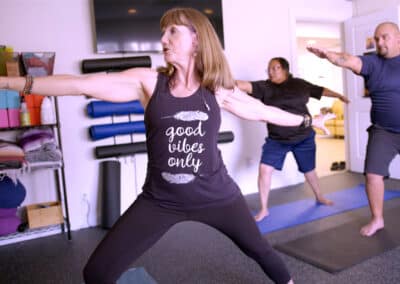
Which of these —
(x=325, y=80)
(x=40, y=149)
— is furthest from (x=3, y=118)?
(x=325, y=80)

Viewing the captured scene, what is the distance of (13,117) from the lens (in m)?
3.25

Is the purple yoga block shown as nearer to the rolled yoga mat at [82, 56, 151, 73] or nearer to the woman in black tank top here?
the rolled yoga mat at [82, 56, 151, 73]

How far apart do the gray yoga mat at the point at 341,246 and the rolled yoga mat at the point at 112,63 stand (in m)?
2.09

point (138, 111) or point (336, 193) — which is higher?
point (138, 111)

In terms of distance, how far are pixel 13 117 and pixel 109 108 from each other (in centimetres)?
84

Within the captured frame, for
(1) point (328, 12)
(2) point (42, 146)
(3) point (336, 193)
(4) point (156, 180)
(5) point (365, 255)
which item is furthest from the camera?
(1) point (328, 12)

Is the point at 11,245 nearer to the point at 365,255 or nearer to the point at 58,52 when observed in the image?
the point at 58,52

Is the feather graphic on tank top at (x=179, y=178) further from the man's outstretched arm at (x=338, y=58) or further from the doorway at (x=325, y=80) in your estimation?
A: the doorway at (x=325, y=80)

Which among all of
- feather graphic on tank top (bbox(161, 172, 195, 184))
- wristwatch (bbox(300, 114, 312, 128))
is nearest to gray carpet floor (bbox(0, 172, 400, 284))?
wristwatch (bbox(300, 114, 312, 128))

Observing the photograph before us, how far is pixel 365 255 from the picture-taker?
8.71 ft

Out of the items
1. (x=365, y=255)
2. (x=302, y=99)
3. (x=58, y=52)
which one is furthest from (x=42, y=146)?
(x=365, y=255)

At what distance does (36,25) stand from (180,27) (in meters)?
2.39

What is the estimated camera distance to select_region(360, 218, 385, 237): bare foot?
3057mm

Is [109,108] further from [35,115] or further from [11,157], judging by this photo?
[11,157]
